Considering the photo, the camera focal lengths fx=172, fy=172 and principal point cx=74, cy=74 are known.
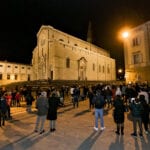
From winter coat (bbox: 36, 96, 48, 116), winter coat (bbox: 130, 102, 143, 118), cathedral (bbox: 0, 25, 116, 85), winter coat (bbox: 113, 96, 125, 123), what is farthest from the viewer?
cathedral (bbox: 0, 25, 116, 85)

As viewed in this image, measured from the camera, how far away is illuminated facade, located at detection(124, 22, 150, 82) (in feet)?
89.7

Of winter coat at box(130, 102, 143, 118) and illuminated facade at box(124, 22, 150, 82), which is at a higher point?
Answer: illuminated facade at box(124, 22, 150, 82)

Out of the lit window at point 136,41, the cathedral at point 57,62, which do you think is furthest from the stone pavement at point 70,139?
the cathedral at point 57,62

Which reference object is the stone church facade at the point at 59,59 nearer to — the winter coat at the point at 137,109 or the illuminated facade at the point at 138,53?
the illuminated facade at the point at 138,53

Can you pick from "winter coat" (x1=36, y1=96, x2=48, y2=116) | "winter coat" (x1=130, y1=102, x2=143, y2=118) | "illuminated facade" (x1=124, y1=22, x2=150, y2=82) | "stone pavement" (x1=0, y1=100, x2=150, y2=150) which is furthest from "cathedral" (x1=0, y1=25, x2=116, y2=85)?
"winter coat" (x1=130, y1=102, x2=143, y2=118)

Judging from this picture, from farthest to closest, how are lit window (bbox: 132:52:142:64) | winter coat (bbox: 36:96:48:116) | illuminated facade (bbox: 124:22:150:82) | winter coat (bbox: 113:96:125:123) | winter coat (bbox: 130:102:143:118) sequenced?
lit window (bbox: 132:52:142:64)
illuminated facade (bbox: 124:22:150:82)
winter coat (bbox: 36:96:48:116)
winter coat (bbox: 113:96:125:123)
winter coat (bbox: 130:102:143:118)

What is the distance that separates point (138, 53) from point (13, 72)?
144 feet

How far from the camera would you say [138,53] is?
93.7 ft

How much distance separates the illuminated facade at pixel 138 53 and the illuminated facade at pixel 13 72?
40318mm

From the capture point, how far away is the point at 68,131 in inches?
314

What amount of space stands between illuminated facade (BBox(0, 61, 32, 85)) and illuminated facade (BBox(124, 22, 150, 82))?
132ft

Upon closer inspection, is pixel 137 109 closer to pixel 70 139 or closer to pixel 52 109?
pixel 70 139

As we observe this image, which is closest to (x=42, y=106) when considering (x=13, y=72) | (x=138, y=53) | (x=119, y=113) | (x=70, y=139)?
(x=70, y=139)

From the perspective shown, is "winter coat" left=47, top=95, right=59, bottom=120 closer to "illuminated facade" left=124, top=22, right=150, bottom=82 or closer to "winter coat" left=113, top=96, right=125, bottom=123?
"winter coat" left=113, top=96, right=125, bottom=123
